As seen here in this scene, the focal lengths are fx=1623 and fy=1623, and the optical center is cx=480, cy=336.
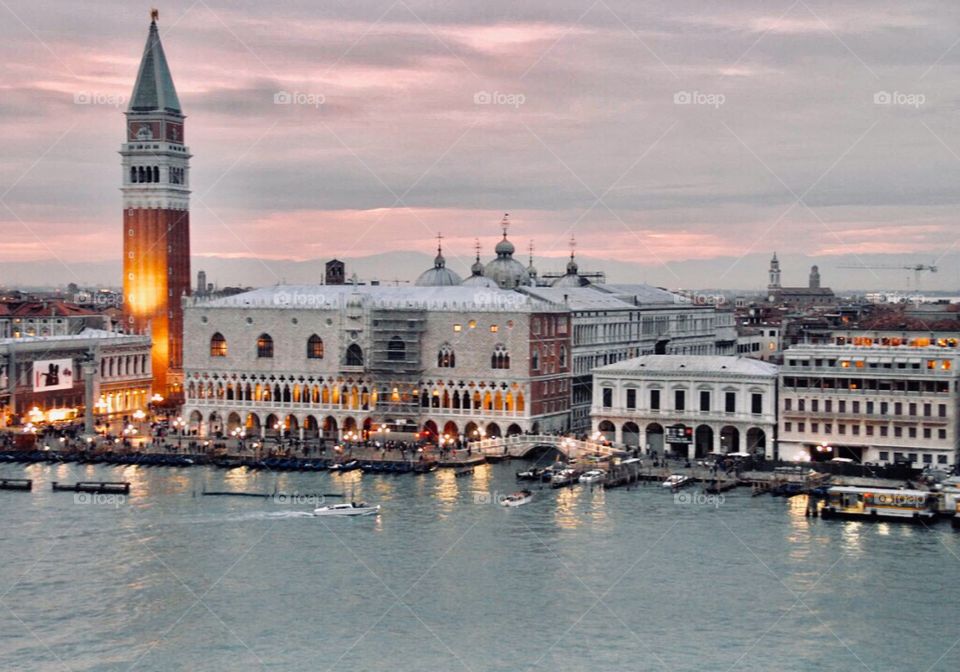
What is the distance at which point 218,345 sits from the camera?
65.2 m

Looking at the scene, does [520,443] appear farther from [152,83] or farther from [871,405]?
[152,83]

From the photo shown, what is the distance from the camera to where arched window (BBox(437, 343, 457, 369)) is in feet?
201

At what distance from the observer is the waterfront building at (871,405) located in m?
51.2

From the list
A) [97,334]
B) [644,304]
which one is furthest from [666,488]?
[97,334]

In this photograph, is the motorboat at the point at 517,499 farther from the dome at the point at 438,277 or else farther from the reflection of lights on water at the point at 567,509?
the dome at the point at 438,277

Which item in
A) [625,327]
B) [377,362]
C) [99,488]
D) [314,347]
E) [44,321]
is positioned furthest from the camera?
[44,321]

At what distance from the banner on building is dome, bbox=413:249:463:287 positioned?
15164mm

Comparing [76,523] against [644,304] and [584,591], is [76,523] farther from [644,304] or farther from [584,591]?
[644,304]

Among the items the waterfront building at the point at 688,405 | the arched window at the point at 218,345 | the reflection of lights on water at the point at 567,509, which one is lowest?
the reflection of lights on water at the point at 567,509

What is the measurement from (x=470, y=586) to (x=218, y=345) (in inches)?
1243

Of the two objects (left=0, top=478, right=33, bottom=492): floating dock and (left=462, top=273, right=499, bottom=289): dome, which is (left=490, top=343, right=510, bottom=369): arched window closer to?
(left=462, top=273, right=499, bottom=289): dome

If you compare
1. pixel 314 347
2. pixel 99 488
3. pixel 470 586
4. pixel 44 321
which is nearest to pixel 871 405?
pixel 470 586

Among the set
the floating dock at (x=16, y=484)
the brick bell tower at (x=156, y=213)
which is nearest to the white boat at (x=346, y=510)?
the floating dock at (x=16, y=484)

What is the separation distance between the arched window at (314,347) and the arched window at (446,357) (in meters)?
4.98
